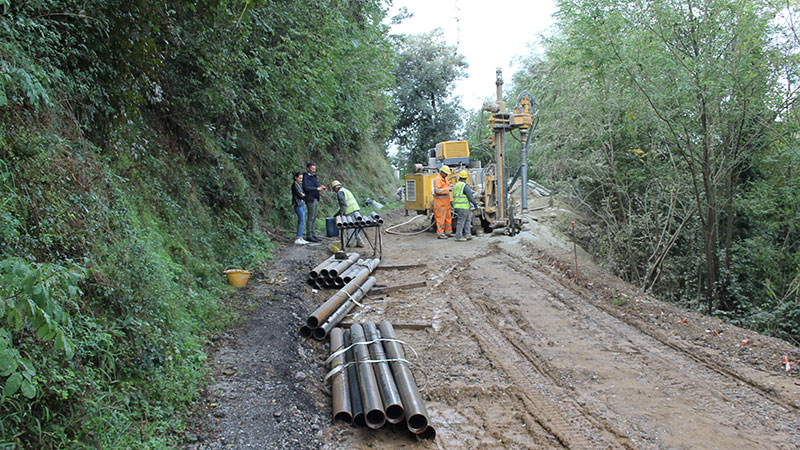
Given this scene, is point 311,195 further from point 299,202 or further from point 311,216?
point 311,216

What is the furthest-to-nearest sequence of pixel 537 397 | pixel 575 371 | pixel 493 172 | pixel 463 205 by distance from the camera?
pixel 493 172, pixel 463 205, pixel 575 371, pixel 537 397

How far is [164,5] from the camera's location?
6.24 metres

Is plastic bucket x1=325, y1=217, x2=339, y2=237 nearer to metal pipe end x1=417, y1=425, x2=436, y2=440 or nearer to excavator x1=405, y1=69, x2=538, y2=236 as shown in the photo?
excavator x1=405, y1=69, x2=538, y2=236

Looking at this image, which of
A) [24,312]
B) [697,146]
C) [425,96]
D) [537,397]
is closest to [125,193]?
[24,312]

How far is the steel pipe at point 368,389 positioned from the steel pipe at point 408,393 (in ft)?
0.73

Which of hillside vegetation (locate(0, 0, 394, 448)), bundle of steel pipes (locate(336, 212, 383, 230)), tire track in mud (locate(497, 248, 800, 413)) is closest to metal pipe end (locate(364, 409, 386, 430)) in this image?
hillside vegetation (locate(0, 0, 394, 448))

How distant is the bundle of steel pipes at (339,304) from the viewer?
6.63 meters

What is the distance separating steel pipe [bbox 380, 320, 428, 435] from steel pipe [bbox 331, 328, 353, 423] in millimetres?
496

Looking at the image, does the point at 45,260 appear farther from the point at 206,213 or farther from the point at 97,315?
the point at 206,213

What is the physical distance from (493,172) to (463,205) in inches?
98.1

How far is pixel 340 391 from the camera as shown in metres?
4.94

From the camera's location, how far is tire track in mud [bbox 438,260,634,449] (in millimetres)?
4355

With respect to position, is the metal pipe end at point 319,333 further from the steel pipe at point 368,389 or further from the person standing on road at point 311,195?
the person standing on road at point 311,195

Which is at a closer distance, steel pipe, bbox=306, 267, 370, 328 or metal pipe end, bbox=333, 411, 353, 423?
metal pipe end, bbox=333, 411, 353, 423
